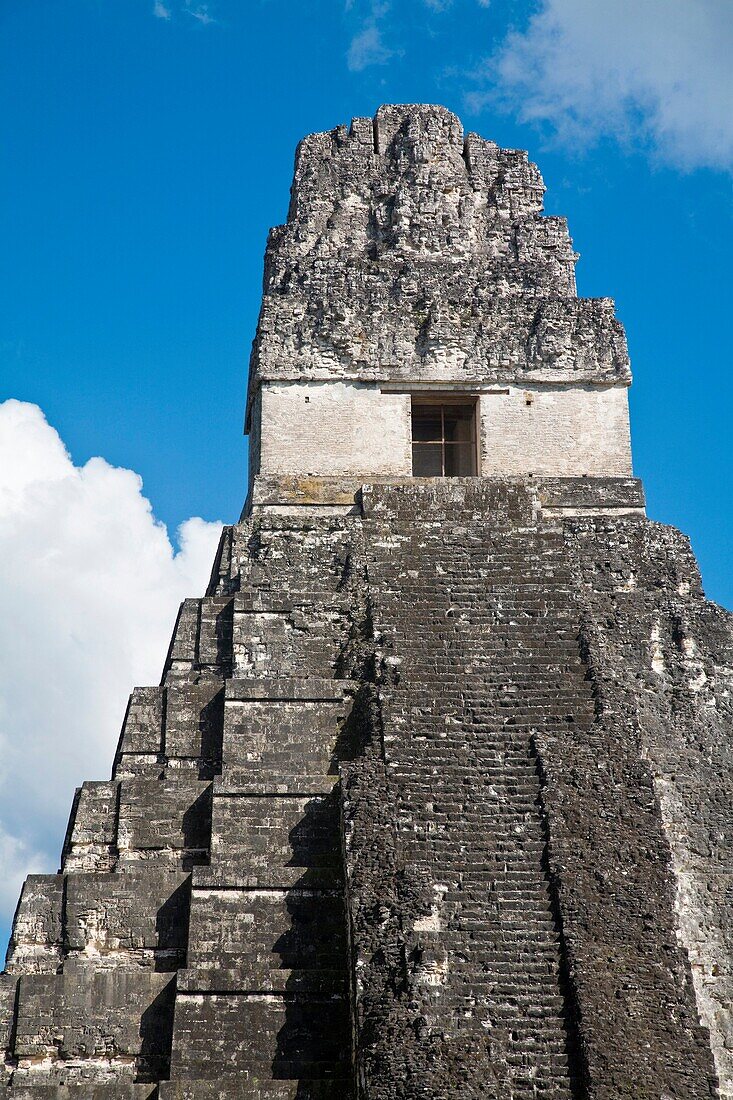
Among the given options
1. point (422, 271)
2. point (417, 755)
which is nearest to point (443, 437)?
point (422, 271)

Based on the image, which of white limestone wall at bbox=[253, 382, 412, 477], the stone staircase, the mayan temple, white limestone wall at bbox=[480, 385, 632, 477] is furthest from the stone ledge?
white limestone wall at bbox=[480, 385, 632, 477]

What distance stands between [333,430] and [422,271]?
2.21 metres

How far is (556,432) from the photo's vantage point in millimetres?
18344

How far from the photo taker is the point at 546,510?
1752 centimetres

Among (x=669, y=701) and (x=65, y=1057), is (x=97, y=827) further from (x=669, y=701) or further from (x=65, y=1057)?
(x=669, y=701)

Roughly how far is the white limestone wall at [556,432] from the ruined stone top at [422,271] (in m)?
0.20

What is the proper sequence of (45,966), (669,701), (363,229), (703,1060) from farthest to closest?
1. (363,229)
2. (669,701)
3. (45,966)
4. (703,1060)

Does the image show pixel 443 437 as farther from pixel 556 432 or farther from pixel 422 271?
pixel 422 271

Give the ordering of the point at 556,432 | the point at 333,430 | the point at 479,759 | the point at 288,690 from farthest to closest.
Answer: the point at 556,432
the point at 333,430
the point at 288,690
the point at 479,759

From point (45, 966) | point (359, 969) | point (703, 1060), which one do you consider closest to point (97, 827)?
point (45, 966)

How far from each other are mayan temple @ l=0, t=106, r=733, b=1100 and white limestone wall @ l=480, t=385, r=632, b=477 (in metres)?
0.04

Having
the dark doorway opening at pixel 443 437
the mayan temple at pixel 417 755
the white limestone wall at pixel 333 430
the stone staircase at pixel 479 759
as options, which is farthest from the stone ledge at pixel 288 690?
the dark doorway opening at pixel 443 437

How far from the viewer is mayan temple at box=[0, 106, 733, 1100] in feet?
40.7

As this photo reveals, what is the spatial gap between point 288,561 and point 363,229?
16.5 ft
